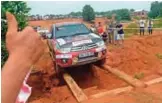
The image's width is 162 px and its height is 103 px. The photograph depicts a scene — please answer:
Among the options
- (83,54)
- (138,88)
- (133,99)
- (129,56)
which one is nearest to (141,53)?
(129,56)

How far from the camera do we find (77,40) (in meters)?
9.78

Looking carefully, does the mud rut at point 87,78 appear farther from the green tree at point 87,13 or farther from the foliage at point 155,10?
the foliage at point 155,10

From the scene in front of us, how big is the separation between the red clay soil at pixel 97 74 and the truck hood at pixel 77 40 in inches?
49.1

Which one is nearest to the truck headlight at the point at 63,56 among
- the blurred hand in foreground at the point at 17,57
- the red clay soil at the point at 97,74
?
the red clay soil at the point at 97,74

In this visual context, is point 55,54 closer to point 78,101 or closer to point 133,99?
point 78,101

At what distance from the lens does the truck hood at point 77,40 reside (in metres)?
9.61

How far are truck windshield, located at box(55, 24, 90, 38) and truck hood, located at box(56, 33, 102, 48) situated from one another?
1.01 ft

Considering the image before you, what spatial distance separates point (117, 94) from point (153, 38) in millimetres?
11125

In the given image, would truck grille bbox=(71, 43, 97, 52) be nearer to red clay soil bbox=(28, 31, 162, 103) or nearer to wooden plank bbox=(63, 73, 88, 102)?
wooden plank bbox=(63, 73, 88, 102)

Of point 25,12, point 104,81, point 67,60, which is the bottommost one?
point 104,81

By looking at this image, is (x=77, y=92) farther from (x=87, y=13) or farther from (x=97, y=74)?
(x=87, y=13)

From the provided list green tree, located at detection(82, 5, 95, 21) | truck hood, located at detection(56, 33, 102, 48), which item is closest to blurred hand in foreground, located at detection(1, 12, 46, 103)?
truck hood, located at detection(56, 33, 102, 48)

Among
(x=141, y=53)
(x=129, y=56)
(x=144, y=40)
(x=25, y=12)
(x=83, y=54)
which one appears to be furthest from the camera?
(x=144, y=40)

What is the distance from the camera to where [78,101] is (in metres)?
7.34
